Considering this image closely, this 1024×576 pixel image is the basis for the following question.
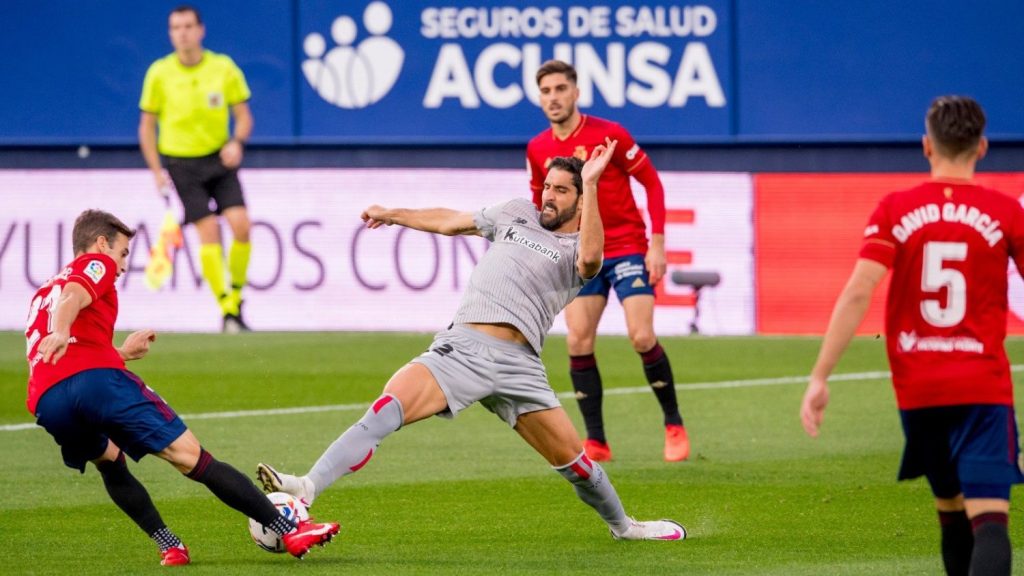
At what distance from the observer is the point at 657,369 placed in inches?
428

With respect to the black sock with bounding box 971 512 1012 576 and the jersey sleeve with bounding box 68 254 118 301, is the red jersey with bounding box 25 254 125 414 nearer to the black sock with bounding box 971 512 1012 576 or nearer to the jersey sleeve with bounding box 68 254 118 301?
the jersey sleeve with bounding box 68 254 118 301

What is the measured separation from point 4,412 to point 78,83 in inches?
290

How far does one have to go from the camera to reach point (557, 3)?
63.0 ft

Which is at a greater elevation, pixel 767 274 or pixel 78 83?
pixel 78 83

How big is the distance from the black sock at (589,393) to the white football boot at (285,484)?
3848 millimetres

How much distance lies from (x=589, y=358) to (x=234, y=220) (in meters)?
7.37

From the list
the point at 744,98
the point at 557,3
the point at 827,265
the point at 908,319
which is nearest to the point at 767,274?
the point at 827,265

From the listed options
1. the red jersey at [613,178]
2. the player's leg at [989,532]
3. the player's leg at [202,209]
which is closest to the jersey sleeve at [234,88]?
the player's leg at [202,209]

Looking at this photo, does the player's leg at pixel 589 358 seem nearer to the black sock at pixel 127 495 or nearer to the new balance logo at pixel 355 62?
the black sock at pixel 127 495

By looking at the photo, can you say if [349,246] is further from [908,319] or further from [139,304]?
[908,319]

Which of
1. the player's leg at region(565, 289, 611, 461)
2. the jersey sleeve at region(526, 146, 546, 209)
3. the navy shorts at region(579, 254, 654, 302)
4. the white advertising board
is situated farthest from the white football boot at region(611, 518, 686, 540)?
the white advertising board

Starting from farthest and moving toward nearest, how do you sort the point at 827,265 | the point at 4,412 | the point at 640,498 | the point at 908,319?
the point at 827,265
the point at 4,412
the point at 640,498
the point at 908,319

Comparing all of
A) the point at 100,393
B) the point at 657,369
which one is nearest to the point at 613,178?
the point at 657,369

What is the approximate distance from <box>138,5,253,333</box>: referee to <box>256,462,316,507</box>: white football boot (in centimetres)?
1052
